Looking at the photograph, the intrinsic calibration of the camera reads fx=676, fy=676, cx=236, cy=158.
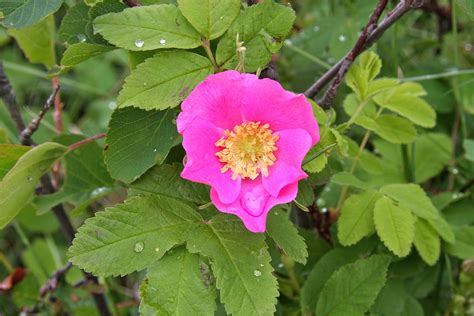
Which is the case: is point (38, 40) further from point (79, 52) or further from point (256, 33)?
point (256, 33)

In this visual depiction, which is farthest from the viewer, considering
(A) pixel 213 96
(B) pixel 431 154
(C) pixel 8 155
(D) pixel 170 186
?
(B) pixel 431 154

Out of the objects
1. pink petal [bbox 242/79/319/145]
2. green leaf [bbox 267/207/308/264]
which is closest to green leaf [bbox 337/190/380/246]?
green leaf [bbox 267/207/308/264]

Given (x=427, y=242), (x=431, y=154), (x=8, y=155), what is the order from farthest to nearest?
(x=431, y=154), (x=427, y=242), (x=8, y=155)

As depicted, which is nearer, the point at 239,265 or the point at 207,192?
the point at 239,265

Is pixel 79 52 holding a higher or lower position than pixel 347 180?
higher

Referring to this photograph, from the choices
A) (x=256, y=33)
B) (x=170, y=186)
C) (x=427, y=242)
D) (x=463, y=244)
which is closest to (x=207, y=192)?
(x=170, y=186)

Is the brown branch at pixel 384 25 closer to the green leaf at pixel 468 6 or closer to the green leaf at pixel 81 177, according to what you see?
the green leaf at pixel 468 6

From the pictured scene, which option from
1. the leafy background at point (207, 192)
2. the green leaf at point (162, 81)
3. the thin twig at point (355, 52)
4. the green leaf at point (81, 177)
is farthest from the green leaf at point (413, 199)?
the green leaf at point (81, 177)

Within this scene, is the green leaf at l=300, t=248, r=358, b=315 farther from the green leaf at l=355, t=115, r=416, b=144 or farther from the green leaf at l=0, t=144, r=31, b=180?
the green leaf at l=0, t=144, r=31, b=180
